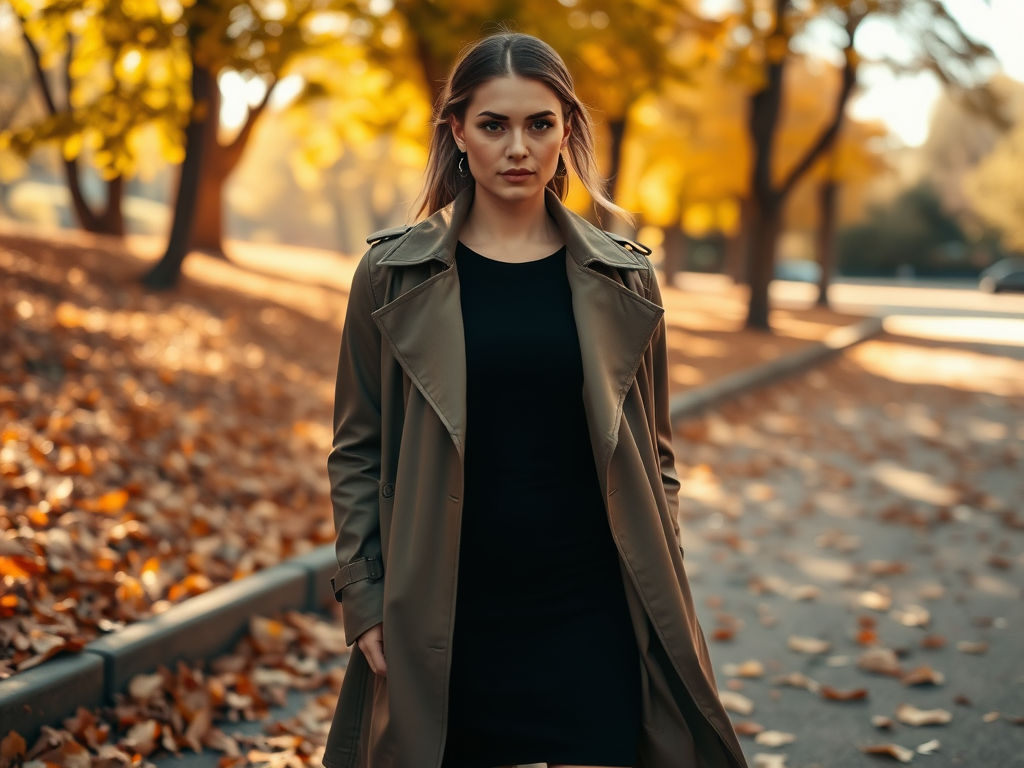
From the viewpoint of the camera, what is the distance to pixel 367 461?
8.19ft

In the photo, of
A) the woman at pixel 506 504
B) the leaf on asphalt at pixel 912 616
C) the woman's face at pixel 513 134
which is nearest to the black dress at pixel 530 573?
the woman at pixel 506 504

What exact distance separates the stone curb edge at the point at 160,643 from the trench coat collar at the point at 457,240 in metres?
2.21

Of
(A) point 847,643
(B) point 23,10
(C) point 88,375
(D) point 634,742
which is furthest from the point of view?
(B) point 23,10

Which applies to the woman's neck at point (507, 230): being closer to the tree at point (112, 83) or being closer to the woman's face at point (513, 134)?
the woman's face at point (513, 134)

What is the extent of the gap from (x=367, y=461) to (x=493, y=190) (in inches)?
28.7

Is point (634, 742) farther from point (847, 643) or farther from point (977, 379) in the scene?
point (977, 379)

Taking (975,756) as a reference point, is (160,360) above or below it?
above

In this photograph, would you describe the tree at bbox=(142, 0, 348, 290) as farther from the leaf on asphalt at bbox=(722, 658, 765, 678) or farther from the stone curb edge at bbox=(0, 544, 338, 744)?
the leaf on asphalt at bbox=(722, 658, 765, 678)

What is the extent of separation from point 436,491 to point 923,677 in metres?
3.36

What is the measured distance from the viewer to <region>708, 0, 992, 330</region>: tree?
638 inches

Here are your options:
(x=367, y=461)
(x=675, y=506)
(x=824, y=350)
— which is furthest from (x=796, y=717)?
(x=824, y=350)

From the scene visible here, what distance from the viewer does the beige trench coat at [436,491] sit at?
233 cm

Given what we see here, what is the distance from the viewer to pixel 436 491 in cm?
232

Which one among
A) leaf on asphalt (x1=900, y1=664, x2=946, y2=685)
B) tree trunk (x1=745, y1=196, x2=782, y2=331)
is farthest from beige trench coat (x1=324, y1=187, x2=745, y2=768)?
tree trunk (x1=745, y1=196, x2=782, y2=331)
